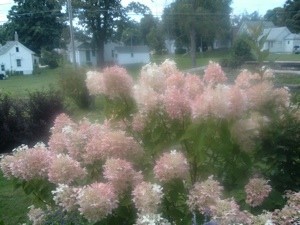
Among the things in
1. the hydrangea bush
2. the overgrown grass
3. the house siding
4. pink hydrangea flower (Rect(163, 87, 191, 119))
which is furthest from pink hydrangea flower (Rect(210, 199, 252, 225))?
the house siding

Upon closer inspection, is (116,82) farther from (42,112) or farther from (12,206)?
(42,112)

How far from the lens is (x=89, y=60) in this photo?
61.4 meters

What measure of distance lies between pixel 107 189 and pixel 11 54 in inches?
2352

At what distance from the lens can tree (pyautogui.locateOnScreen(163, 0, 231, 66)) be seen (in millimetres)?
43156

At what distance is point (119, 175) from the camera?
189cm

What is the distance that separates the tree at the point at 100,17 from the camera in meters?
43.8

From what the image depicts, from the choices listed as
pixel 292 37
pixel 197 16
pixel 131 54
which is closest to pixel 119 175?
pixel 197 16

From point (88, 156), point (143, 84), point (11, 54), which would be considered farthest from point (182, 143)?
point (11, 54)

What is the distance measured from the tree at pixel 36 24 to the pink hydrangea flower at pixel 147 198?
6101cm

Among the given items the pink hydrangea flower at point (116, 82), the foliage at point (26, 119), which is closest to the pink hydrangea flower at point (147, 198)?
the pink hydrangea flower at point (116, 82)

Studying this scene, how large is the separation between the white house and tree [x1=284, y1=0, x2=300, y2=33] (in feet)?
142

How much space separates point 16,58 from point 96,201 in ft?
195

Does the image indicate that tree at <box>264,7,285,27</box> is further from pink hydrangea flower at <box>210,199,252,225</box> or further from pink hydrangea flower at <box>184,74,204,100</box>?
pink hydrangea flower at <box>210,199,252,225</box>

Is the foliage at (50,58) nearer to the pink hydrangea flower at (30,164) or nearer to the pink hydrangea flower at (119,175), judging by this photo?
the pink hydrangea flower at (30,164)
